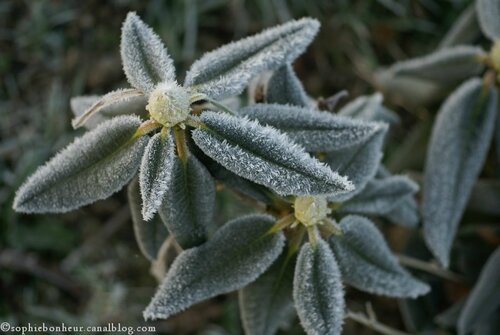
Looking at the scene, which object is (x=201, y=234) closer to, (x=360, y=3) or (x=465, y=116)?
(x=465, y=116)

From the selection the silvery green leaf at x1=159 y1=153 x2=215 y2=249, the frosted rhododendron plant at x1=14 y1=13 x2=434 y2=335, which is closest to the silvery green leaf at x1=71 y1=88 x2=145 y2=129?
the frosted rhododendron plant at x1=14 y1=13 x2=434 y2=335

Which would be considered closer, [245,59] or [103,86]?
[245,59]

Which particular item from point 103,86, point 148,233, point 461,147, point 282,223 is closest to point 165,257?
point 148,233

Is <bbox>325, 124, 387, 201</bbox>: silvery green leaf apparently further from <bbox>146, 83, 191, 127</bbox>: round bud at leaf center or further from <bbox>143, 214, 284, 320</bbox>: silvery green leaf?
<bbox>146, 83, 191, 127</bbox>: round bud at leaf center

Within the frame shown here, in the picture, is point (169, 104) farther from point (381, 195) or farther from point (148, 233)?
point (381, 195)

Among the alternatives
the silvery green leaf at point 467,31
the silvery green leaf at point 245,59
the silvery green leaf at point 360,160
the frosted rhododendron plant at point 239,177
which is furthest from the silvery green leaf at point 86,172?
the silvery green leaf at point 467,31

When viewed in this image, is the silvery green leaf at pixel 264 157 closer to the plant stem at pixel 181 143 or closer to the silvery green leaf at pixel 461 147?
the plant stem at pixel 181 143
